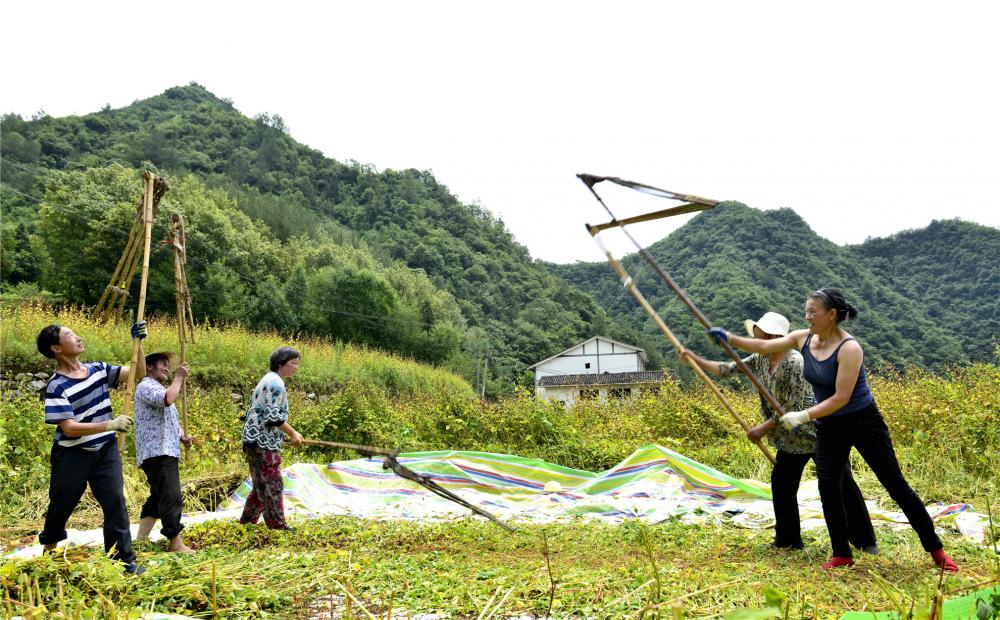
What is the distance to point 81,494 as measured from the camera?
146 inches

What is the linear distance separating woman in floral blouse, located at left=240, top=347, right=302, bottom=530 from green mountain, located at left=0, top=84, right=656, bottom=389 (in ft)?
28.6

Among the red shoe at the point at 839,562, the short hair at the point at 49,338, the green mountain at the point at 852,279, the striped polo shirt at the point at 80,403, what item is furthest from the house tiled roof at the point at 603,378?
the short hair at the point at 49,338

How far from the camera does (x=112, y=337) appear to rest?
35.0ft

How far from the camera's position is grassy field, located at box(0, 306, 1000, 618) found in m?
2.57

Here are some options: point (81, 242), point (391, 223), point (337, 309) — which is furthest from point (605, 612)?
point (391, 223)

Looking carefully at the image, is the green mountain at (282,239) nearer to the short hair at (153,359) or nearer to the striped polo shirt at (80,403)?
the short hair at (153,359)

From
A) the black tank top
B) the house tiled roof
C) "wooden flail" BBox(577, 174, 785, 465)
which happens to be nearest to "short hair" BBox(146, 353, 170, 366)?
"wooden flail" BBox(577, 174, 785, 465)

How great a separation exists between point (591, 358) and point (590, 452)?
34.4 m

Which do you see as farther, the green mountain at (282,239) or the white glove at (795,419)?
the green mountain at (282,239)

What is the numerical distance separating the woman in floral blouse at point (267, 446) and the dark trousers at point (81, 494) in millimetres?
1464

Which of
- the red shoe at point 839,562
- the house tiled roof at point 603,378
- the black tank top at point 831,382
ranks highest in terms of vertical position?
the black tank top at point 831,382

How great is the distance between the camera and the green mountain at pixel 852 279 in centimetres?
2639

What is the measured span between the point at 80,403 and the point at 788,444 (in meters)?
4.26

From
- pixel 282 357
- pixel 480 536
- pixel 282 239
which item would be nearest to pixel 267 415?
pixel 282 357
